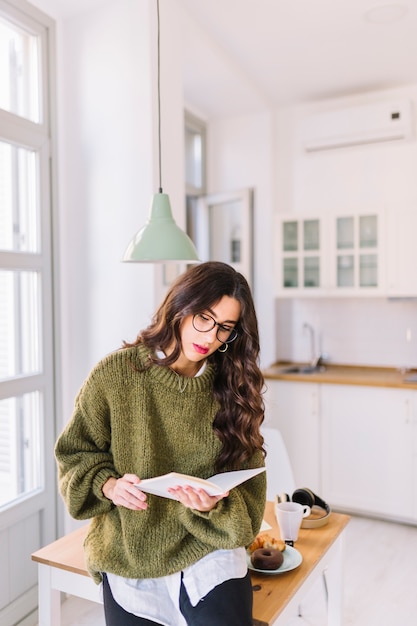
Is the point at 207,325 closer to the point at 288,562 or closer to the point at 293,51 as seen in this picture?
the point at 288,562

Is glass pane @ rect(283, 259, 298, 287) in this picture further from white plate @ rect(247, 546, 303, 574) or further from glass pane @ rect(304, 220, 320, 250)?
white plate @ rect(247, 546, 303, 574)

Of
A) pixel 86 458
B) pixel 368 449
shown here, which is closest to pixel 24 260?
pixel 86 458

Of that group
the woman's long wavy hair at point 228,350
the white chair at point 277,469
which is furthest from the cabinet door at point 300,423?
the woman's long wavy hair at point 228,350

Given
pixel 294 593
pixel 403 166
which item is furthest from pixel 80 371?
pixel 403 166

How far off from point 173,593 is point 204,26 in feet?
8.79

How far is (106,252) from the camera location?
2500 mm

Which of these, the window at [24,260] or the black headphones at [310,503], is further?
the window at [24,260]

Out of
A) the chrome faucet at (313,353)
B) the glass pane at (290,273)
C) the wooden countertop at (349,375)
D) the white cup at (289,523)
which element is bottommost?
the white cup at (289,523)

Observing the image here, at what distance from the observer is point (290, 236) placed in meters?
3.81

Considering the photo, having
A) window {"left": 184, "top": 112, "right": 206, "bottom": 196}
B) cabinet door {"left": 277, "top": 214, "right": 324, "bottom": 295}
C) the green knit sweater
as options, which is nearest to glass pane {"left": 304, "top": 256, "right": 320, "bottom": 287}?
cabinet door {"left": 277, "top": 214, "right": 324, "bottom": 295}

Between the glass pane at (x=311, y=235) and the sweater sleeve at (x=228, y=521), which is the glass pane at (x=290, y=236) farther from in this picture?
the sweater sleeve at (x=228, y=521)

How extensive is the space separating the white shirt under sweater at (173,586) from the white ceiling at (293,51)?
2.47 m

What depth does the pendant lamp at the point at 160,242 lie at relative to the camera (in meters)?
1.76

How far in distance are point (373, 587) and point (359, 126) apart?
2789mm
